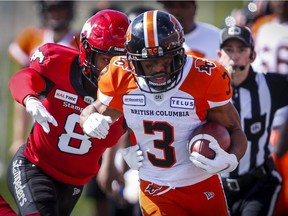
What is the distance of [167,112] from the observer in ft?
17.6

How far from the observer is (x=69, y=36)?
956 centimetres

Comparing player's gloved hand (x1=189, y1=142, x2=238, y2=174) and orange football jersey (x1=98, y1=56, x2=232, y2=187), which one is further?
orange football jersey (x1=98, y1=56, x2=232, y2=187)

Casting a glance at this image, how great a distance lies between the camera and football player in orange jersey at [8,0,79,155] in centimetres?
952

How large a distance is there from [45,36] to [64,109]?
153 inches

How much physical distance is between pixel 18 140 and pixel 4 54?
3849 mm

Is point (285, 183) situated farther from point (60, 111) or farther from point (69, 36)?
point (60, 111)

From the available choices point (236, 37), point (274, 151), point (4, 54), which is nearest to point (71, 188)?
point (236, 37)

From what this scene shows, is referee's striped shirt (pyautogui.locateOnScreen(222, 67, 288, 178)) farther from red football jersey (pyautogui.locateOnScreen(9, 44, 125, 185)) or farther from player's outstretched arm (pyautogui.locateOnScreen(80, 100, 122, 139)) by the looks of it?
player's outstretched arm (pyautogui.locateOnScreen(80, 100, 122, 139))

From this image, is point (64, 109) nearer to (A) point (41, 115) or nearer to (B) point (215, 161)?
(A) point (41, 115)

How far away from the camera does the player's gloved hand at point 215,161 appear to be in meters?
5.23

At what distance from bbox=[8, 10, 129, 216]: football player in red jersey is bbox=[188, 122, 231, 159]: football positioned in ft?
2.69

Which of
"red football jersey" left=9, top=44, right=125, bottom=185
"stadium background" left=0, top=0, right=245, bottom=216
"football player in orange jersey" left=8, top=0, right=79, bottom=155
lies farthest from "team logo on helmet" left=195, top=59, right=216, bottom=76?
"stadium background" left=0, top=0, right=245, bottom=216

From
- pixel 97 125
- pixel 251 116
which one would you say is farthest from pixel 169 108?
pixel 251 116

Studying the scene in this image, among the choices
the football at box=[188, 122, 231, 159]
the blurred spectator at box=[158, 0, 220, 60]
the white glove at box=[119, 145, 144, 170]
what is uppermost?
the football at box=[188, 122, 231, 159]
